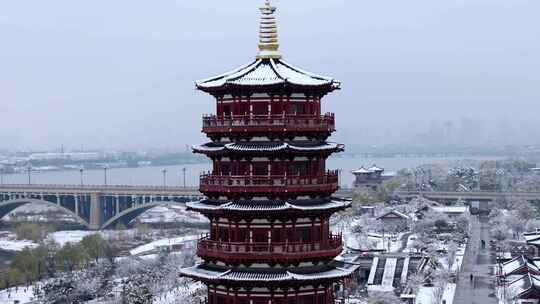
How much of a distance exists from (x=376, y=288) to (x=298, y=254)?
52.7m

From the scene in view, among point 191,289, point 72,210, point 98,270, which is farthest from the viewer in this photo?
point 72,210

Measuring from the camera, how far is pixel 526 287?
75688mm

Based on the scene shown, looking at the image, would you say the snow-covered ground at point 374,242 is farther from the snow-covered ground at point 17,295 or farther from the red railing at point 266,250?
the red railing at point 266,250

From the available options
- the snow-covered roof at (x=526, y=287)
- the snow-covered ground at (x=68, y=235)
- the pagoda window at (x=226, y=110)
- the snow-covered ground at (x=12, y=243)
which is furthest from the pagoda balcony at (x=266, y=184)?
the snow-covered ground at (x=68, y=235)

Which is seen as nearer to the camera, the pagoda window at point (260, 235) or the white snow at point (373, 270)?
the pagoda window at point (260, 235)

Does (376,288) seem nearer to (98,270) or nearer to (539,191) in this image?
(98,270)

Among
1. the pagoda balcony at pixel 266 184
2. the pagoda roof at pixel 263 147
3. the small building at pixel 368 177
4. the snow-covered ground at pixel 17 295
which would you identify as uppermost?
the pagoda roof at pixel 263 147

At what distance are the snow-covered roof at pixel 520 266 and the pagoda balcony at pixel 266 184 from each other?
163 feet

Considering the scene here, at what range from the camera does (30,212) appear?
585 ft

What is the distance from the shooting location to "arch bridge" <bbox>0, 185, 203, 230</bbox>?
14332cm

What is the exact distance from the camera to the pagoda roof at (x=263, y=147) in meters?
33.1

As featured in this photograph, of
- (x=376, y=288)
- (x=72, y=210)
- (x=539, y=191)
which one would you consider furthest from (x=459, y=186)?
(x=376, y=288)

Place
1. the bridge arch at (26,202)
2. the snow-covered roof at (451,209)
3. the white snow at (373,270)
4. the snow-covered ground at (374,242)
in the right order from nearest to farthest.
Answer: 1. the white snow at (373,270)
2. the snow-covered ground at (374,242)
3. the snow-covered roof at (451,209)
4. the bridge arch at (26,202)

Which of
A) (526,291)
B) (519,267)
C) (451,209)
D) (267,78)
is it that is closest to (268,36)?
(267,78)
